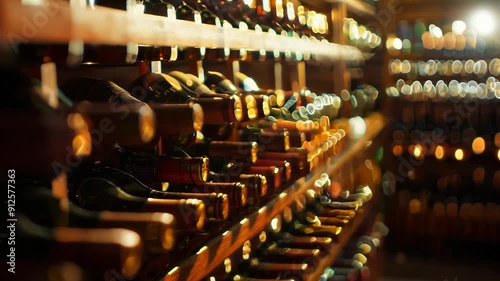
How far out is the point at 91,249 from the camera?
25.7 inches

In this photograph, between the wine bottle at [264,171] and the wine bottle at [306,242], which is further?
the wine bottle at [306,242]

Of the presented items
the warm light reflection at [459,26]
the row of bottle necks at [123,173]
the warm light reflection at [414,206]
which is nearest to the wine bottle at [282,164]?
the row of bottle necks at [123,173]

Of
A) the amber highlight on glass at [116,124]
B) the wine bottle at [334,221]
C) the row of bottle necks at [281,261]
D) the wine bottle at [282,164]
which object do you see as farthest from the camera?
the wine bottle at [334,221]

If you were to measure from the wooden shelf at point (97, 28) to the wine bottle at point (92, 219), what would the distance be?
20 centimetres

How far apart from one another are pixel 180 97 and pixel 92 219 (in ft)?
1.83

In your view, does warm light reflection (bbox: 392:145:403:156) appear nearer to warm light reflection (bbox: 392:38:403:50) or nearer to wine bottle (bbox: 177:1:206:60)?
warm light reflection (bbox: 392:38:403:50)

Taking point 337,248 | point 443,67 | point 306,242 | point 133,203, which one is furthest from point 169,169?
point 443,67

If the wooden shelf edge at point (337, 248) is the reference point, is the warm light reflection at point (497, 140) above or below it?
above

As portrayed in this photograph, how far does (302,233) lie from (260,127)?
662 mm

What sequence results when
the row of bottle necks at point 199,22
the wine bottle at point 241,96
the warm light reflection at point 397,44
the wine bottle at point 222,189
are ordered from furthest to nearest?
the warm light reflection at point 397,44
the wine bottle at point 241,96
the wine bottle at point 222,189
the row of bottle necks at point 199,22

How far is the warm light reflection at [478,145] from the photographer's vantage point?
4.52 metres

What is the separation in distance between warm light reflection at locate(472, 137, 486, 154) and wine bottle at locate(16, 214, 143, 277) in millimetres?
4232

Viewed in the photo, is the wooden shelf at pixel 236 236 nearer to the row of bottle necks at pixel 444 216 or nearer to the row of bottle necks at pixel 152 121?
the row of bottle necks at pixel 152 121

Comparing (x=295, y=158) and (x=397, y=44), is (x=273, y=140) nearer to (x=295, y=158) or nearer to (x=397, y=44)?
(x=295, y=158)
